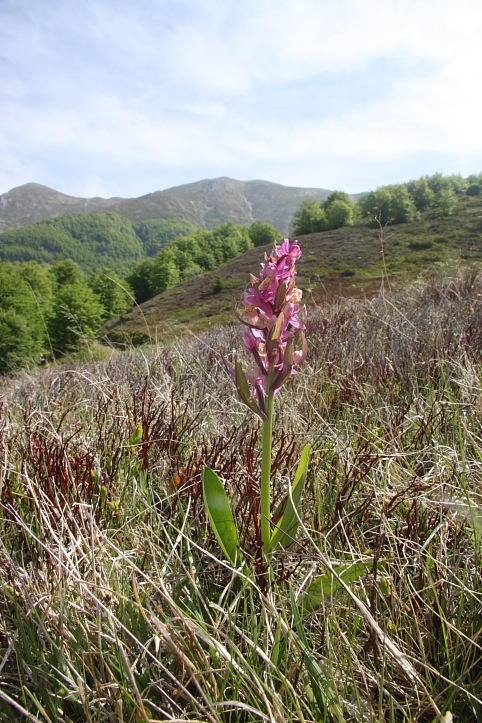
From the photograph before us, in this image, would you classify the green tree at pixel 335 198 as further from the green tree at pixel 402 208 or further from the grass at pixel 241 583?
the grass at pixel 241 583

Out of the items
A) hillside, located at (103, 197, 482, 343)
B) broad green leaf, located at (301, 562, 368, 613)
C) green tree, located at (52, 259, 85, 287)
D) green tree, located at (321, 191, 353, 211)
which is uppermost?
green tree, located at (321, 191, 353, 211)

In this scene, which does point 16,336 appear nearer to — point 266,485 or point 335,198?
point 266,485

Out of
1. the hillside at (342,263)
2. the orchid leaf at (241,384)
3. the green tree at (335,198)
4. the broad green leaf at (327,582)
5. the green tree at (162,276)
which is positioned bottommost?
the broad green leaf at (327,582)

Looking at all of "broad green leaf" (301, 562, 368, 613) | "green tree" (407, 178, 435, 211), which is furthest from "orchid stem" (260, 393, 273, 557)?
"green tree" (407, 178, 435, 211)

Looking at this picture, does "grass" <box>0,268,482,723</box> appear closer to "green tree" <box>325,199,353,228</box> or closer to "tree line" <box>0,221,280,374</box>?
"tree line" <box>0,221,280,374</box>

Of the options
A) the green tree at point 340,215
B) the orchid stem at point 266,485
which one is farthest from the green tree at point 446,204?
the orchid stem at point 266,485

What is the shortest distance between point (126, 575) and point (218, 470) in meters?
0.57

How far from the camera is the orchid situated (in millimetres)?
1225

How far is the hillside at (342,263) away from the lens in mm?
22828

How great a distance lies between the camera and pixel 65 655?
3.43ft

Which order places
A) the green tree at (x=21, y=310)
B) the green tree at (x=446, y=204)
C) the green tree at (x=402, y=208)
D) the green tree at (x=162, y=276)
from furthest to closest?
the green tree at (x=162, y=276) < the green tree at (x=402, y=208) < the green tree at (x=446, y=204) < the green tree at (x=21, y=310)

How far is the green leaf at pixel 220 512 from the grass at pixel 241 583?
0.07 metres

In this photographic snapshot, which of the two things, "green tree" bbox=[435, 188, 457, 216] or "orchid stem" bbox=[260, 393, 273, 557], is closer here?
"orchid stem" bbox=[260, 393, 273, 557]

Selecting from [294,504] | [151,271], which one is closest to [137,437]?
[294,504]
